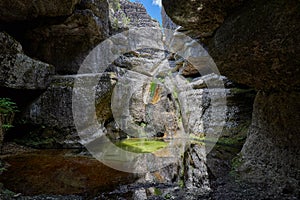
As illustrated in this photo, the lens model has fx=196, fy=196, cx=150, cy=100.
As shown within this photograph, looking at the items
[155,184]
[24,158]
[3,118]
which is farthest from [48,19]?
[155,184]

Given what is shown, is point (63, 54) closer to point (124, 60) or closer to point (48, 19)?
point (48, 19)

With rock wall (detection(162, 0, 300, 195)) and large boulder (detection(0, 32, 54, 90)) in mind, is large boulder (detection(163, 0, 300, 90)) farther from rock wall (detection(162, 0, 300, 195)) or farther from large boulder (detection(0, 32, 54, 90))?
large boulder (detection(0, 32, 54, 90))

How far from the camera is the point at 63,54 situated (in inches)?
424

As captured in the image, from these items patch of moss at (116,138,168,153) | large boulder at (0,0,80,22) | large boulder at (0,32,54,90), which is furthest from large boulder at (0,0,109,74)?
patch of moss at (116,138,168,153)

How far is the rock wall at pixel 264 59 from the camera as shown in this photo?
2.64m

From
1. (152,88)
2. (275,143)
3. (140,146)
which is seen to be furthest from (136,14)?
(275,143)

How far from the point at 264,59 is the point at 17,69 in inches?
296

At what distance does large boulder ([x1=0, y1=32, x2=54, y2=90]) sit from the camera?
21.5 ft

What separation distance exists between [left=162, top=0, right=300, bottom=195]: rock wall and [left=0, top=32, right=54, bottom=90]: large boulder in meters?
5.81

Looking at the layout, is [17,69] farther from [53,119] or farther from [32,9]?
[32,9]

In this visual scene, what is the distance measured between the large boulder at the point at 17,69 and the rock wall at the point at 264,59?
5.81m

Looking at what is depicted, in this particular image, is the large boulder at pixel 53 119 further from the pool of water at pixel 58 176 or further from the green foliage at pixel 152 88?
the green foliage at pixel 152 88

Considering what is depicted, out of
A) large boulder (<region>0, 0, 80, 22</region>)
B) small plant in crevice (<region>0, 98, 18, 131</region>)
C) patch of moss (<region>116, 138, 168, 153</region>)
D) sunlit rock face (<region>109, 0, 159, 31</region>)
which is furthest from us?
sunlit rock face (<region>109, 0, 159, 31</region>)

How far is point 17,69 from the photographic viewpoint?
6887 millimetres
